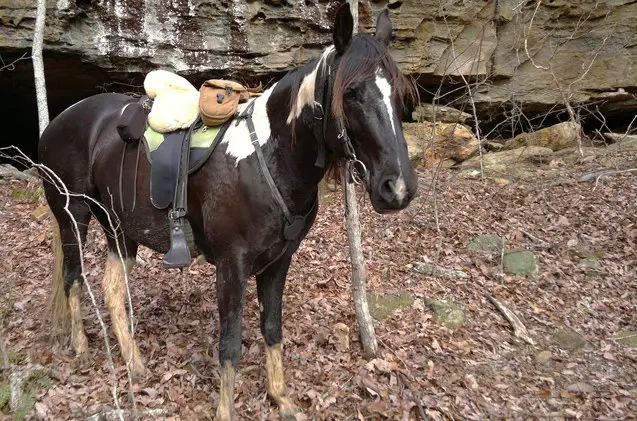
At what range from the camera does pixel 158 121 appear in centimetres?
336

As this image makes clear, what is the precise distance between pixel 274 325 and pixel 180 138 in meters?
1.72

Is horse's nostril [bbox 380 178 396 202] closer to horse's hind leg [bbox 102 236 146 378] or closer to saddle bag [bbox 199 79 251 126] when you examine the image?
saddle bag [bbox 199 79 251 126]

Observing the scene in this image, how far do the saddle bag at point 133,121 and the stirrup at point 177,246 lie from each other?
819 mm

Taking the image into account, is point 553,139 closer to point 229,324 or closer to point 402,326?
point 402,326

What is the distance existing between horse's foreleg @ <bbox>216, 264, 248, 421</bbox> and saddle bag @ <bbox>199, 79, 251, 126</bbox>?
44.4 inches

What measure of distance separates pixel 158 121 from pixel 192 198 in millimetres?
705

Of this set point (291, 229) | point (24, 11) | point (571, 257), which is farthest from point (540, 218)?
point (24, 11)

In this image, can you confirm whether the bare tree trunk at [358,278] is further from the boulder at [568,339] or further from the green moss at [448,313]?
the boulder at [568,339]

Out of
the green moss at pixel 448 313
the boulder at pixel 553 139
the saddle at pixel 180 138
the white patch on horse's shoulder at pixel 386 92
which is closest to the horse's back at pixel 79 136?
the saddle at pixel 180 138

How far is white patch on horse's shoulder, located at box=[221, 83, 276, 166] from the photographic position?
9.89 ft

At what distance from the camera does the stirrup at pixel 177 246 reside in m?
3.14

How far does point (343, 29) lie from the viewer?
2.47 metres

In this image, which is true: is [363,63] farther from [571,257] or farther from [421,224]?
[571,257]

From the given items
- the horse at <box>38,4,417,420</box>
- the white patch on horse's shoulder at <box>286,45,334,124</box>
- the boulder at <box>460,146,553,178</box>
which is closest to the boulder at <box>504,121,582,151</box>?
the boulder at <box>460,146,553,178</box>
